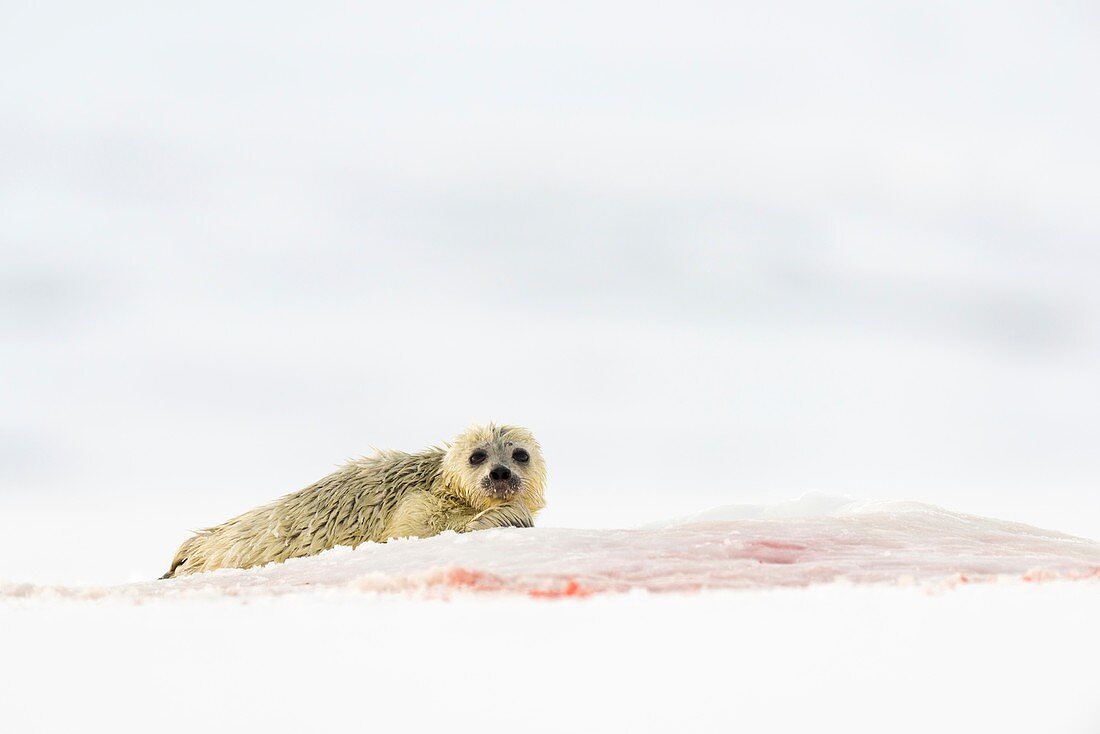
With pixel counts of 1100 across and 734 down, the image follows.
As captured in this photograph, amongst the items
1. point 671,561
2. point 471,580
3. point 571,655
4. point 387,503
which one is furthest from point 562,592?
point 387,503

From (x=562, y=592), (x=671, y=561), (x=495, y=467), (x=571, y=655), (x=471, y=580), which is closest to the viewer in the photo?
(x=571, y=655)

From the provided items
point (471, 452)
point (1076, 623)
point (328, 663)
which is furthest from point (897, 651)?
point (471, 452)

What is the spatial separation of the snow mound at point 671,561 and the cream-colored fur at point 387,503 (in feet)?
8.80

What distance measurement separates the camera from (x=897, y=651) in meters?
3.60

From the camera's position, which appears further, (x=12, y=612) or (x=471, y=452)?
(x=471, y=452)

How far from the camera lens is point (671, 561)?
192 inches

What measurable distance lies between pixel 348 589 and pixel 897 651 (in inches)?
82.1

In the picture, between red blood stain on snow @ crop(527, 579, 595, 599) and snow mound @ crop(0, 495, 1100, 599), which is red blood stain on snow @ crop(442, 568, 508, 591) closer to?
snow mound @ crop(0, 495, 1100, 599)

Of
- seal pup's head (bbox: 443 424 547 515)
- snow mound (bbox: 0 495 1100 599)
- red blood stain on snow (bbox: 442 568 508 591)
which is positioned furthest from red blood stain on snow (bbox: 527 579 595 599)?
seal pup's head (bbox: 443 424 547 515)

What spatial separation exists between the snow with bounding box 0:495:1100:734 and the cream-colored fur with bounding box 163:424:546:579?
4.32 metres

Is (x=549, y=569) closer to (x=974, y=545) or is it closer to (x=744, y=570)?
(x=744, y=570)

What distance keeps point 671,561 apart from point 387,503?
460cm

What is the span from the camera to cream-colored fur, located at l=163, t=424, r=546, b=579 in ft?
29.1

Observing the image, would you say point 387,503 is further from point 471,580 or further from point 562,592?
point 562,592
